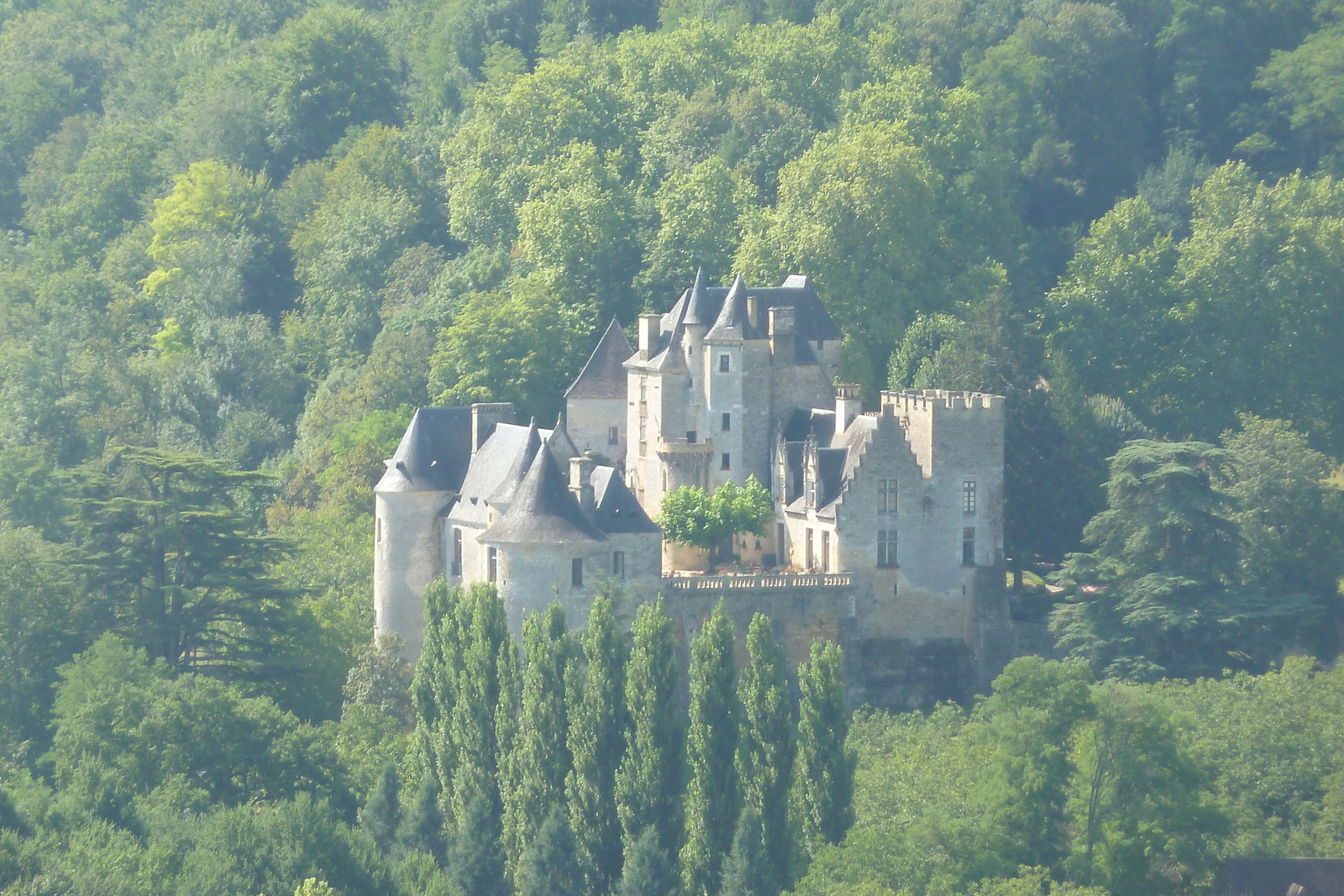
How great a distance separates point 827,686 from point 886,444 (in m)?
10.7

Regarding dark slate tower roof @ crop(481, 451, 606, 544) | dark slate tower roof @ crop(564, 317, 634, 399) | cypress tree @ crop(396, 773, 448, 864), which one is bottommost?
cypress tree @ crop(396, 773, 448, 864)

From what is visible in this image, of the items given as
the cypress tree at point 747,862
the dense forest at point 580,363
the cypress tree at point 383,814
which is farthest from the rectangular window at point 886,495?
the cypress tree at point 383,814

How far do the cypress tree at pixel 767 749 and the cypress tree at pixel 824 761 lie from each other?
0.43 meters

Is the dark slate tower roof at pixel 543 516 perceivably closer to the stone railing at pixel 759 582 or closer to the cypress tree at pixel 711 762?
the stone railing at pixel 759 582

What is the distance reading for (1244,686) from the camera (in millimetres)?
65125

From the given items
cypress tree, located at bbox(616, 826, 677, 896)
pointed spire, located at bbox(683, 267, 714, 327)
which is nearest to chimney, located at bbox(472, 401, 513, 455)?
pointed spire, located at bbox(683, 267, 714, 327)

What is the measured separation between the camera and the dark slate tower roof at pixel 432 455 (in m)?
69.9

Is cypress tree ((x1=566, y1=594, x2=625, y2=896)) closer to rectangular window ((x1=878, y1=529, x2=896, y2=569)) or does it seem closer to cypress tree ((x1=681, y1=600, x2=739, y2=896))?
cypress tree ((x1=681, y1=600, x2=739, y2=896))

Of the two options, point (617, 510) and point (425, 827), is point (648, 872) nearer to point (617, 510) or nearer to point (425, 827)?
point (425, 827)

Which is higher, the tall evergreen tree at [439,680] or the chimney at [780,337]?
the chimney at [780,337]

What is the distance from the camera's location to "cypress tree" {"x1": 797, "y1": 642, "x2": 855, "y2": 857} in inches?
2303

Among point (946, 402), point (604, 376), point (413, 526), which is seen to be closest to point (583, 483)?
point (413, 526)

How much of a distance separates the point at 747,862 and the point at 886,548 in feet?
46.4

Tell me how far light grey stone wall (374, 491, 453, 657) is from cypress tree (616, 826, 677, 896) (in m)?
13.9
